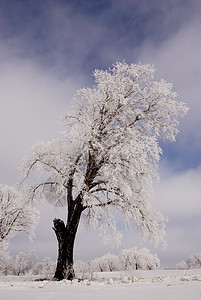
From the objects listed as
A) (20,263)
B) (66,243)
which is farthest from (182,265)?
(66,243)

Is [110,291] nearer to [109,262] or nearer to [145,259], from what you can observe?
[145,259]

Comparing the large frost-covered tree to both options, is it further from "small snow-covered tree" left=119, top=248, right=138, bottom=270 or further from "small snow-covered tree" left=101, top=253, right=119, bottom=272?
"small snow-covered tree" left=101, top=253, right=119, bottom=272

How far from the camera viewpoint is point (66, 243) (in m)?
11.1

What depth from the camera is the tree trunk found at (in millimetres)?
10414

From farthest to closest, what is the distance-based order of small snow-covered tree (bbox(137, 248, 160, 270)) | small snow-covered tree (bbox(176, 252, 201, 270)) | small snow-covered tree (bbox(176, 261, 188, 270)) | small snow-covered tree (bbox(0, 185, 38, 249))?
small snow-covered tree (bbox(176, 261, 188, 270)) → small snow-covered tree (bbox(176, 252, 201, 270)) → small snow-covered tree (bbox(137, 248, 160, 270)) → small snow-covered tree (bbox(0, 185, 38, 249))

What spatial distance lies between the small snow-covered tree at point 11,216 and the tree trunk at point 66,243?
13.6 m

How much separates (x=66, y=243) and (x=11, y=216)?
15829 millimetres

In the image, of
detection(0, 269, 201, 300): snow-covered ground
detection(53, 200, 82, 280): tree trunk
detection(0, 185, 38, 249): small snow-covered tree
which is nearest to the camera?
detection(0, 269, 201, 300): snow-covered ground

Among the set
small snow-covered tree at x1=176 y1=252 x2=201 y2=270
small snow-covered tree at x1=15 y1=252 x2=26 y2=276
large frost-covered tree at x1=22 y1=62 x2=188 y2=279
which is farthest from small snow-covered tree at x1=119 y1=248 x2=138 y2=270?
large frost-covered tree at x1=22 y1=62 x2=188 y2=279

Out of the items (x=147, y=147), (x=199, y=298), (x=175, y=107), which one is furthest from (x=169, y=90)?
(x=199, y=298)

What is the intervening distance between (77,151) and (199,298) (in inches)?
359

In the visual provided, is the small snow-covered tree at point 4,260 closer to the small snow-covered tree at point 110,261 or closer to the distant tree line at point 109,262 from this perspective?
the distant tree line at point 109,262

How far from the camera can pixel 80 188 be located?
10617mm

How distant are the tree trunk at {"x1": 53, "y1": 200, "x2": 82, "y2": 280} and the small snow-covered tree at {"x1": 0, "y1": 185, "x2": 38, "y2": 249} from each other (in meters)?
13.6
